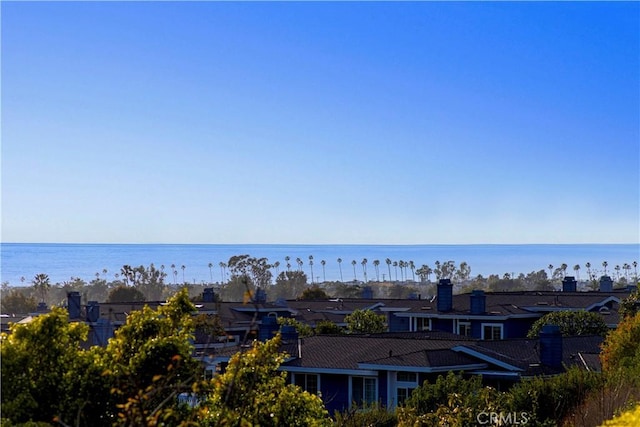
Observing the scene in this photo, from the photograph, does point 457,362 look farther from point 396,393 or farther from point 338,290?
point 338,290

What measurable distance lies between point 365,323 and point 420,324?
2.81 meters

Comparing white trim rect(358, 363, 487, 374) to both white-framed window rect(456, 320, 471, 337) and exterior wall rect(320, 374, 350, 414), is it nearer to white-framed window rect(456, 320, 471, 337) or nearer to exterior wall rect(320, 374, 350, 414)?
exterior wall rect(320, 374, 350, 414)

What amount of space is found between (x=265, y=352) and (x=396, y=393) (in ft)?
61.0

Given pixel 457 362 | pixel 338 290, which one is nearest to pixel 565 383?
A: pixel 457 362

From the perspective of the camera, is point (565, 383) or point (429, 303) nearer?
point (565, 383)

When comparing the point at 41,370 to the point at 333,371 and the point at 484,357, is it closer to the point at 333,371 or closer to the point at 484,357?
the point at 333,371

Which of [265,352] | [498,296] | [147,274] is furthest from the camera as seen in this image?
[147,274]

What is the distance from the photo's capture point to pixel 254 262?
159 m

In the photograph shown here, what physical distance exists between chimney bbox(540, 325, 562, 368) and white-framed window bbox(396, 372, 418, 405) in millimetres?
4232

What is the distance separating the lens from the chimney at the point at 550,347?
29953mm

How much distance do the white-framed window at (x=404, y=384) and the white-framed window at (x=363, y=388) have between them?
0.84 m

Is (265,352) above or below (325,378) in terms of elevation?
above

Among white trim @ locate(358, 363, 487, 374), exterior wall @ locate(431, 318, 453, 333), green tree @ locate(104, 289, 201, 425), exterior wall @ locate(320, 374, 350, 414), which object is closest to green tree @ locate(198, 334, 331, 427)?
green tree @ locate(104, 289, 201, 425)

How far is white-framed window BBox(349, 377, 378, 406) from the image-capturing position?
29.9 metres
